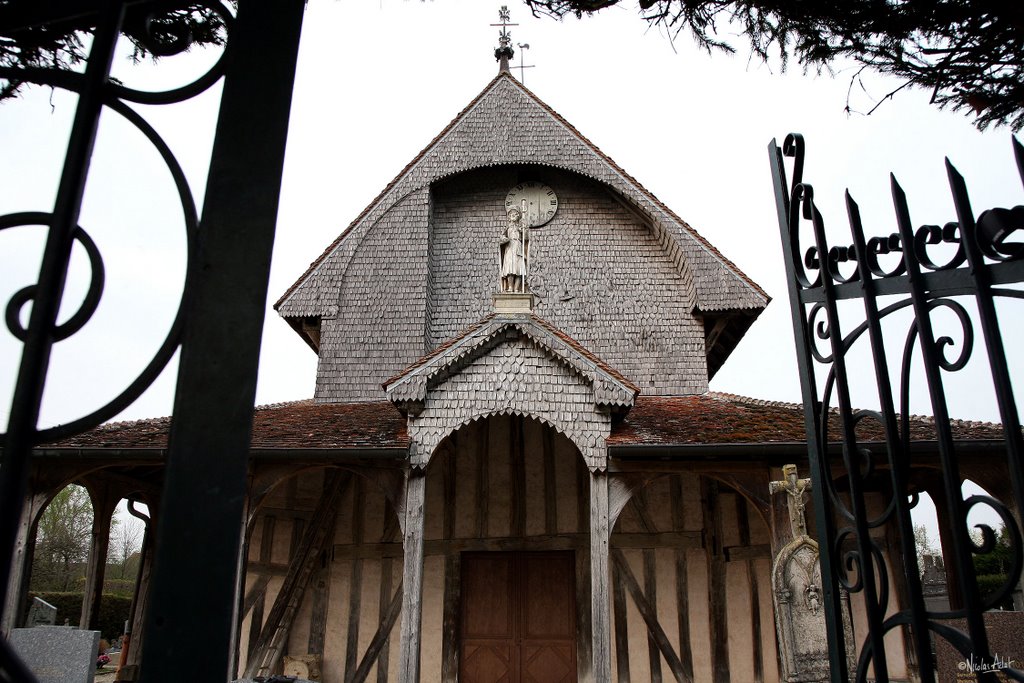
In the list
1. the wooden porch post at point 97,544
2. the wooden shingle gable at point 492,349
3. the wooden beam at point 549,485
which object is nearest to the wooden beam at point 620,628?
the wooden beam at point 549,485

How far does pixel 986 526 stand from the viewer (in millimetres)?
2062

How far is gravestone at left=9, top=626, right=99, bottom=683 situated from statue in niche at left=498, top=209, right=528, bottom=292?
677cm

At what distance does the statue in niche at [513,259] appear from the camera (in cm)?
1109

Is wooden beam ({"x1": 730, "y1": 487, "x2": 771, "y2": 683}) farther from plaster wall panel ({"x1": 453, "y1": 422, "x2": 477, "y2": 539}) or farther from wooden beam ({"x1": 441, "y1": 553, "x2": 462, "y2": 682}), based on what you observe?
wooden beam ({"x1": 441, "y1": 553, "x2": 462, "y2": 682})

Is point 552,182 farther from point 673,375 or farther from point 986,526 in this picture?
point 986,526

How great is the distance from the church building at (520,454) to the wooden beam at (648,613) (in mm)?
34

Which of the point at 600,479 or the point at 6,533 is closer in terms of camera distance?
the point at 6,533

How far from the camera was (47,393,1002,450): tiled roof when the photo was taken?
9.85 m

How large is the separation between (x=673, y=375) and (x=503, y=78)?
7.47m

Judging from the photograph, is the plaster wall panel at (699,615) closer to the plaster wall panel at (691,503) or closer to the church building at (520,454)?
the church building at (520,454)

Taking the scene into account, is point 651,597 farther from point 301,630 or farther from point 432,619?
point 301,630

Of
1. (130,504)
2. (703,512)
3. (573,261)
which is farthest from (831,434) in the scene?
(130,504)

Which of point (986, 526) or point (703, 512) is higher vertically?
point (703, 512)

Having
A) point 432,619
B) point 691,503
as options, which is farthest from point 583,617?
point 691,503
